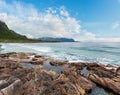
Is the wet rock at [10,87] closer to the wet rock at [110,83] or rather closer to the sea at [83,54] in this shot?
the sea at [83,54]

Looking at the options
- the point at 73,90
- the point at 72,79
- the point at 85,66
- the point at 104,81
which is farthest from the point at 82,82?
the point at 85,66

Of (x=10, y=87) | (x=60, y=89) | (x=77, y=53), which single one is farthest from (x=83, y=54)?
(x=10, y=87)

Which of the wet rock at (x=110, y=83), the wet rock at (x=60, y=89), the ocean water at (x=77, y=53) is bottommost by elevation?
the ocean water at (x=77, y=53)

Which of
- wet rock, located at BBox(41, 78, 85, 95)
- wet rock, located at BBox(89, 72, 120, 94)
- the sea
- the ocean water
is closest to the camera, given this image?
wet rock, located at BBox(41, 78, 85, 95)

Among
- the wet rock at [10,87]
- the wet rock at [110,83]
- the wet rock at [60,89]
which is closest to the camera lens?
the wet rock at [10,87]

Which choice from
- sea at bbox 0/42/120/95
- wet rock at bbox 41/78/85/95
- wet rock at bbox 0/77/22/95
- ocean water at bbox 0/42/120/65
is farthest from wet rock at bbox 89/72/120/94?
ocean water at bbox 0/42/120/65

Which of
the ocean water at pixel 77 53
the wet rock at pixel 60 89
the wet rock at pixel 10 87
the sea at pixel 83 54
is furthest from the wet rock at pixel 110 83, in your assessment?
the ocean water at pixel 77 53

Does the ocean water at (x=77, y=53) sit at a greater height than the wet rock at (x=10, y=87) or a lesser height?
lesser

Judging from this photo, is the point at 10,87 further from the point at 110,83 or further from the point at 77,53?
the point at 77,53

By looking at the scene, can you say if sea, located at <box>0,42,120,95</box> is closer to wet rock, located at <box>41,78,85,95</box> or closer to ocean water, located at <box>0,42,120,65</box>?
ocean water, located at <box>0,42,120,65</box>

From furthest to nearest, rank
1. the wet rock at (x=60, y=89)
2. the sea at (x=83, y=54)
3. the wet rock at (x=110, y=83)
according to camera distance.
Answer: the sea at (x=83, y=54)
the wet rock at (x=110, y=83)
the wet rock at (x=60, y=89)

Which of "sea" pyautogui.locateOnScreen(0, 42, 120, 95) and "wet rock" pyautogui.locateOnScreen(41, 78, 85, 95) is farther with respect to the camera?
"sea" pyautogui.locateOnScreen(0, 42, 120, 95)

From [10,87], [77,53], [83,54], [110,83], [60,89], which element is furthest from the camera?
[77,53]

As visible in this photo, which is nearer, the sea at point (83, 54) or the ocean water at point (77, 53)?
the sea at point (83, 54)
